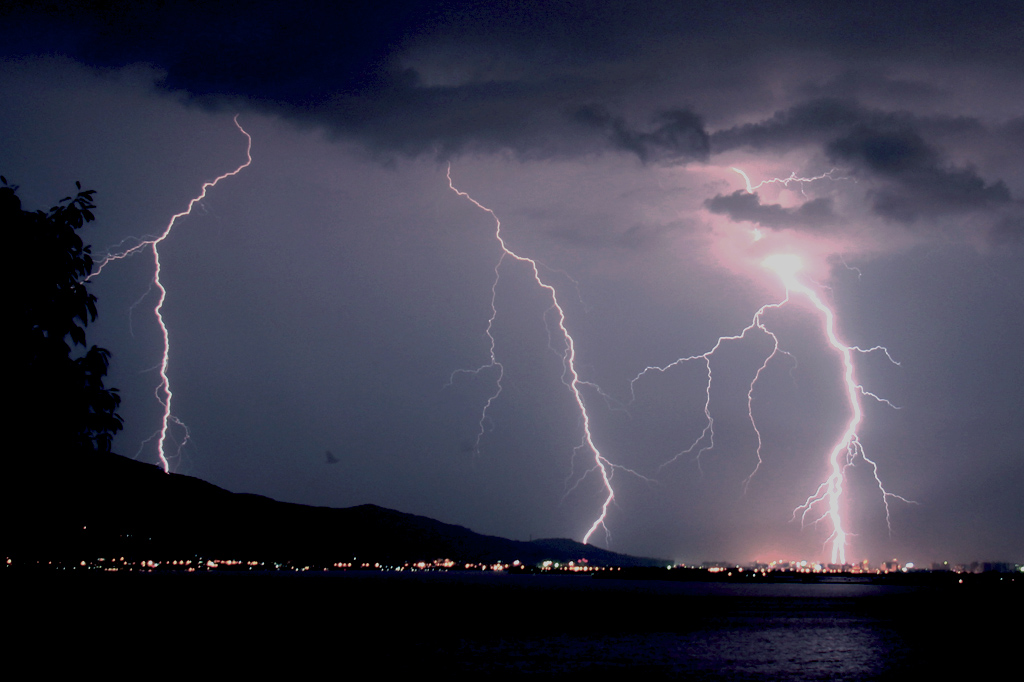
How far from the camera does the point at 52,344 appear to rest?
776 cm

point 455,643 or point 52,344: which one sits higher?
point 52,344

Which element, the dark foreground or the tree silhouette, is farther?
the dark foreground

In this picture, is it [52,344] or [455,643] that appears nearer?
[52,344]

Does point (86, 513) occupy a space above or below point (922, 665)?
above

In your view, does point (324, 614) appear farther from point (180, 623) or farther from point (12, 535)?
point (12, 535)

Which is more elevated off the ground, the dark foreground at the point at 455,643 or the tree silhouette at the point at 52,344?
the tree silhouette at the point at 52,344

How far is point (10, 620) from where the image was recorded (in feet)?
72.2

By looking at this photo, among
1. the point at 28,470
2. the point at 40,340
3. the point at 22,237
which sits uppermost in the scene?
the point at 22,237

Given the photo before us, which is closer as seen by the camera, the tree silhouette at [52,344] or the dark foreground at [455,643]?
the tree silhouette at [52,344]

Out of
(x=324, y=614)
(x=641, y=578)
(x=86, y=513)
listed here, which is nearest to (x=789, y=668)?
(x=86, y=513)

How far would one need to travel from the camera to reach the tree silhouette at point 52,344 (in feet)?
24.9

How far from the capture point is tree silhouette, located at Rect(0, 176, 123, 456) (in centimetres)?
760

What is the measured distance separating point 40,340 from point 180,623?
22839 mm

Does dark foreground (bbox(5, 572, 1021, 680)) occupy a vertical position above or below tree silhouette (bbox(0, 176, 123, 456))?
below
